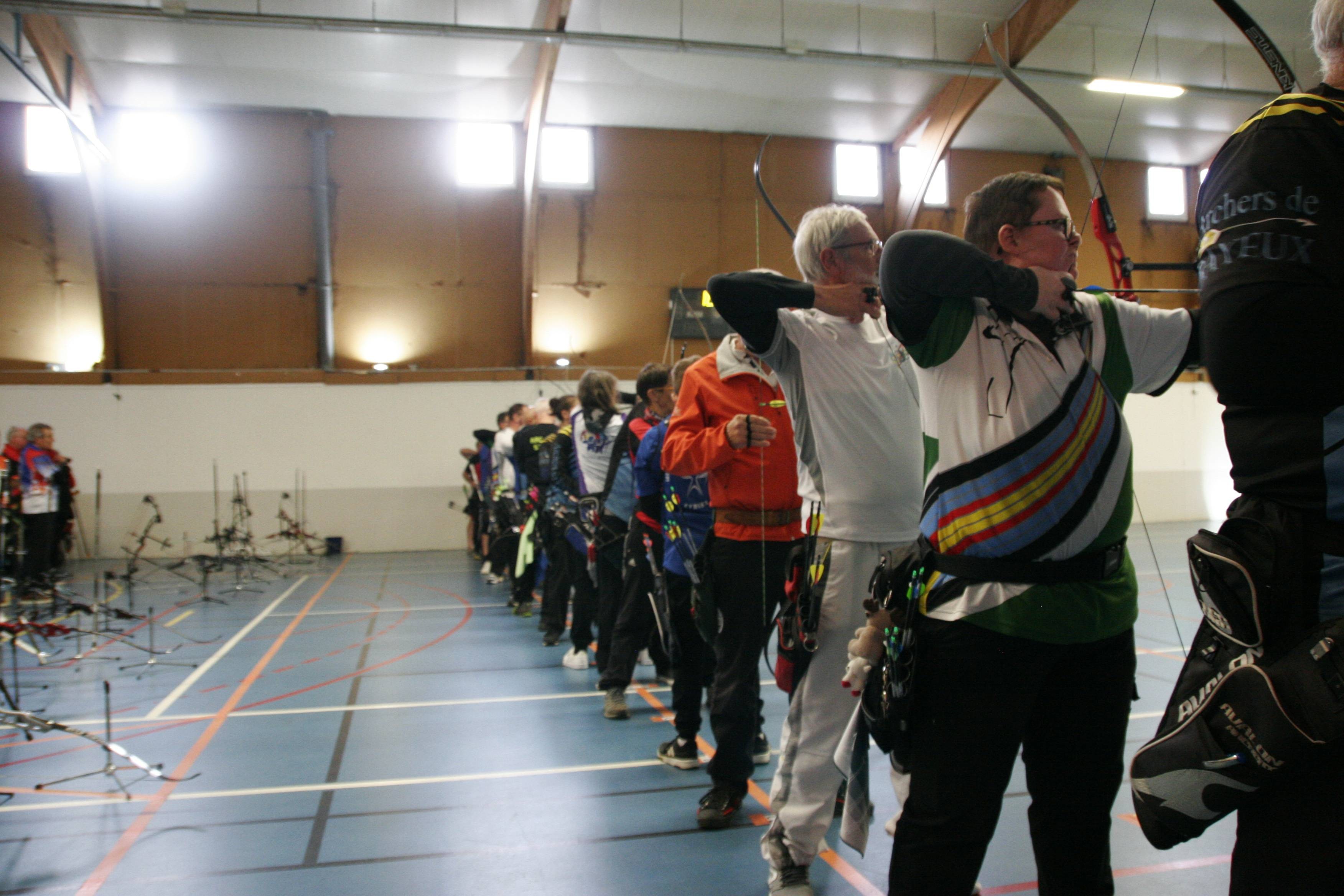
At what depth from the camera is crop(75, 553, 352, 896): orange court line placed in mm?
2529

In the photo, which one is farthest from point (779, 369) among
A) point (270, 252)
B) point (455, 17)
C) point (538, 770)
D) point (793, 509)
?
point (270, 252)

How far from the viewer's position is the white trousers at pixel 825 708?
2188mm

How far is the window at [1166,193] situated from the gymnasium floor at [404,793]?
5.88 metres

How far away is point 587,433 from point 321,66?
9.67 meters

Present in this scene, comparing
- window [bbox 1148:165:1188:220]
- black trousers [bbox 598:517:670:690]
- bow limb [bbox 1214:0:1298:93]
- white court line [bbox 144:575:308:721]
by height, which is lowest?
white court line [bbox 144:575:308:721]

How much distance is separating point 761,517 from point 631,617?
1.78 meters

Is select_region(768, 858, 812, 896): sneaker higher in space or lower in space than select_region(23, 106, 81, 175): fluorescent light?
lower

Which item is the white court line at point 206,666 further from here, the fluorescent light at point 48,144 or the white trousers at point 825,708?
the fluorescent light at point 48,144

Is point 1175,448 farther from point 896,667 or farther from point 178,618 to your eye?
point 896,667

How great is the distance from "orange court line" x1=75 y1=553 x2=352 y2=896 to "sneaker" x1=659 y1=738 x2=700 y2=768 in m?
1.73

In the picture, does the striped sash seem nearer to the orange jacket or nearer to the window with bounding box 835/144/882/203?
the orange jacket

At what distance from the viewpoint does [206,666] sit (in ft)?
18.5

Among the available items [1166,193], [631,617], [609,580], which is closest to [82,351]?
[609,580]

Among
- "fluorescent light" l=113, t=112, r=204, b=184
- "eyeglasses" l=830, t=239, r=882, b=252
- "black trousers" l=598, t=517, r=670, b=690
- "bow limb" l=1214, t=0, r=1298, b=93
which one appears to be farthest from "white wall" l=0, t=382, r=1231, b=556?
"bow limb" l=1214, t=0, r=1298, b=93
